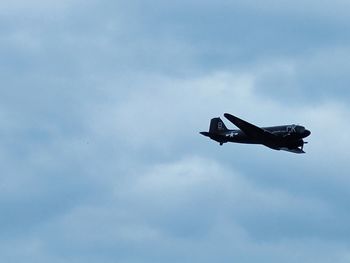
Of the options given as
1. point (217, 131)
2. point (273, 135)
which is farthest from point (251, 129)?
point (217, 131)

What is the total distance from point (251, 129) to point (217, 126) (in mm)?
9627

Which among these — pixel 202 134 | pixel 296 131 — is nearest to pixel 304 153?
pixel 296 131

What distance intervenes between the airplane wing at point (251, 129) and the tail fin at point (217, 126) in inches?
273

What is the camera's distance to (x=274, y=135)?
182 meters

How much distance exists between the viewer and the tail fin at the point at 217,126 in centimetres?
19075

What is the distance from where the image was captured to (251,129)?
18338 centimetres

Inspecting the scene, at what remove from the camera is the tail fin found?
191 meters

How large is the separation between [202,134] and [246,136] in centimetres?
689

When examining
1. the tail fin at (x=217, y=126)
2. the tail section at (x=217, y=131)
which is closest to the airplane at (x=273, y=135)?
the tail section at (x=217, y=131)

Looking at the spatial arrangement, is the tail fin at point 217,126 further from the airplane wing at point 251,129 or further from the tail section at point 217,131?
the airplane wing at point 251,129

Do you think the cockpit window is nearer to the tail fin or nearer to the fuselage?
the fuselage

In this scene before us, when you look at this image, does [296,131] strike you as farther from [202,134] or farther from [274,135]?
Answer: [202,134]

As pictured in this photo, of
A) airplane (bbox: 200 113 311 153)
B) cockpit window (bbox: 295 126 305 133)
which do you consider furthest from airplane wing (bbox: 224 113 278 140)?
cockpit window (bbox: 295 126 305 133)

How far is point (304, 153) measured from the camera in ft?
602
